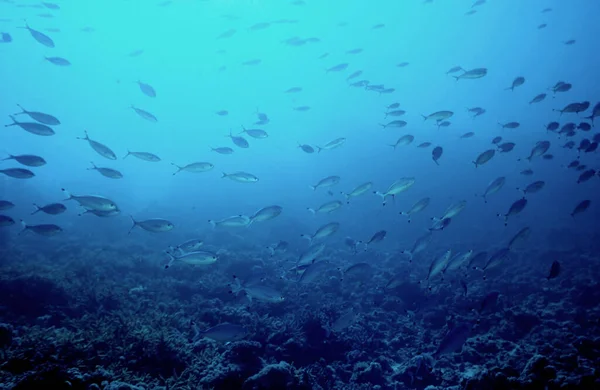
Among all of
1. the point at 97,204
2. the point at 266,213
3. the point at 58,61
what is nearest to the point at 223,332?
the point at 266,213

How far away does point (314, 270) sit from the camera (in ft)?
24.0

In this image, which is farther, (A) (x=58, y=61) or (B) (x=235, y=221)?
(A) (x=58, y=61)

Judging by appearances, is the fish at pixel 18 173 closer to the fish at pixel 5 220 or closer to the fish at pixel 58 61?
the fish at pixel 5 220

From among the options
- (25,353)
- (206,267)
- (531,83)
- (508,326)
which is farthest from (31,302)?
(531,83)

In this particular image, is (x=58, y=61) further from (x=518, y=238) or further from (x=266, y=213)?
(x=518, y=238)

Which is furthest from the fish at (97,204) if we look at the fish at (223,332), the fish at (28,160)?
the fish at (223,332)

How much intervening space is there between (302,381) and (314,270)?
8.90 ft

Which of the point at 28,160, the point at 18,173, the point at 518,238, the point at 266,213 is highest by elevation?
the point at 28,160

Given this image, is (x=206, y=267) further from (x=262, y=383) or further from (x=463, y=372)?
(x=463, y=372)

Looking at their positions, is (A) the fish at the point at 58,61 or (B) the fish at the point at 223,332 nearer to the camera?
(B) the fish at the point at 223,332

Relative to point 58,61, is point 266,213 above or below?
below

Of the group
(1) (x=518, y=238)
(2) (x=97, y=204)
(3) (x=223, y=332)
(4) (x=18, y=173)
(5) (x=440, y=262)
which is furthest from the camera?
(4) (x=18, y=173)

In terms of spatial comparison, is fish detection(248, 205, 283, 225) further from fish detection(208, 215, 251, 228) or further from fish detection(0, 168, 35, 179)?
fish detection(0, 168, 35, 179)

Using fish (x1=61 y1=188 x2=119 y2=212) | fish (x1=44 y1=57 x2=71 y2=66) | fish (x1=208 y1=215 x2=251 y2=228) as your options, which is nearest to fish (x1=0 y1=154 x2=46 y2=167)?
fish (x1=61 y1=188 x2=119 y2=212)
